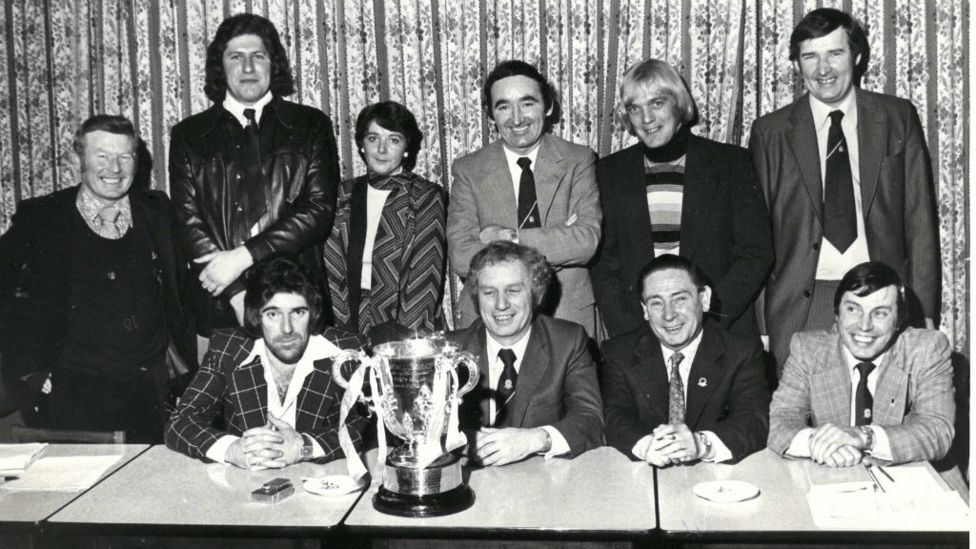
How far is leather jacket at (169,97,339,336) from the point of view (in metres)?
3.50

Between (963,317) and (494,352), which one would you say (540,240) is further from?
(963,317)

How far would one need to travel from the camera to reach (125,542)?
7.86ft

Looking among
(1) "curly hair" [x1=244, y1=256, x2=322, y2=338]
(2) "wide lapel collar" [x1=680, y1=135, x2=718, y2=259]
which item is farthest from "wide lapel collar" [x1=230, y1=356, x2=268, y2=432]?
(2) "wide lapel collar" [x1=680, y1=135, x2=718, y2=259]

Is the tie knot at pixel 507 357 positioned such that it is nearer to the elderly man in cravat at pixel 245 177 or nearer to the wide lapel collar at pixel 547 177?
the wide lapel collar at pixel 547 177

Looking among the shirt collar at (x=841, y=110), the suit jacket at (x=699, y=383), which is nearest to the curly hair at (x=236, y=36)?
the suit jacket at (x=699, y=383)

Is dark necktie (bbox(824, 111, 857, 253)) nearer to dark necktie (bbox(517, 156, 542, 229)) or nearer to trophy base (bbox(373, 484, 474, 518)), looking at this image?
dark necktie (bbox(517, 156, 542, 229))

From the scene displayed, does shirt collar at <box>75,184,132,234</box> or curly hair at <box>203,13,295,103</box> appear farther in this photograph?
curly hair at <box>203,13,295,103</box>

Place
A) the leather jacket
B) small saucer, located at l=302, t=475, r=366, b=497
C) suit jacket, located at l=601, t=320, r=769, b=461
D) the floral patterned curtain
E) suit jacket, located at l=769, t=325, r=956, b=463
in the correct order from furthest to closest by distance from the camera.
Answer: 1. the floral patterned curtain
2. the leather jacket
3. suit jacket, located at l=601, t=320, r=769, b=461
4. suit jacket, located at l=769, t=325, r=956, b=463
5. small saucer, located at l=302, t=475, r=366, b=497

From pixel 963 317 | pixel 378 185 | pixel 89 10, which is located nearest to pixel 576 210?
pixel 378 185

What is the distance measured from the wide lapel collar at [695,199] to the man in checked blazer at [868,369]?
64cm

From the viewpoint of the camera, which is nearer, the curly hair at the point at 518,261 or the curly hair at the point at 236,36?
the curly hair at the point at 518,261

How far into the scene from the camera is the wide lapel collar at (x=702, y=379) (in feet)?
9.51

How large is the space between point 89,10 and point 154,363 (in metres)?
1.84

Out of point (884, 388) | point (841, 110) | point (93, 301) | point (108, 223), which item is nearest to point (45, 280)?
point (93, 301)
